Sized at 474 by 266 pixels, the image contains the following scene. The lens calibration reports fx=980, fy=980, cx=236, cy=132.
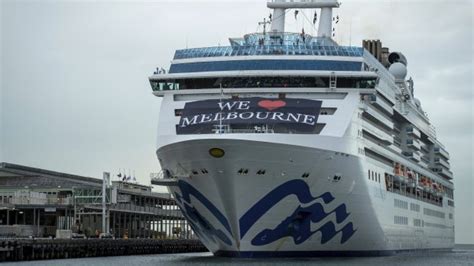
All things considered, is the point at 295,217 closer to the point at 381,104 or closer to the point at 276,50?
the point at 276,50

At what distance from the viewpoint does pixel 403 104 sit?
68.4 meters

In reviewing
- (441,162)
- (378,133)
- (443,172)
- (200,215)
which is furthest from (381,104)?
(443,172)

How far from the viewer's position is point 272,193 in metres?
47.1

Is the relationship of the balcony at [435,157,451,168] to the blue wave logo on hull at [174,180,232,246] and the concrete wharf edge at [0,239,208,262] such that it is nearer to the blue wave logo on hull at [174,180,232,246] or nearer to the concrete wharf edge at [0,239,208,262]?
the concrete wharf edge at [0,239,208,262]

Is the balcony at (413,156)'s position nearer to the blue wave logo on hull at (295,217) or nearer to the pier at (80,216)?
the blue wave logo on hull at (295,217)

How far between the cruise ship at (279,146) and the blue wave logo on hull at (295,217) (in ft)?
0.16

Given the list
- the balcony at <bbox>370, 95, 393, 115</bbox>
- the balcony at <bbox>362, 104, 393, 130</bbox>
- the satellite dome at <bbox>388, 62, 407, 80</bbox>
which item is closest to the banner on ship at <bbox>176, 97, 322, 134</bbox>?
the balcony at <bbox>362, 104, 393, 130</bbox>

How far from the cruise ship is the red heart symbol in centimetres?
6

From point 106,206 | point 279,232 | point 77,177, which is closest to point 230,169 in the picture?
point 279,232

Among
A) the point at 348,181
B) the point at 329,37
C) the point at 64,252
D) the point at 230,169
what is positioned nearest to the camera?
the point at 230,169

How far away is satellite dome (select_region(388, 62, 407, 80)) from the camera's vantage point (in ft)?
251

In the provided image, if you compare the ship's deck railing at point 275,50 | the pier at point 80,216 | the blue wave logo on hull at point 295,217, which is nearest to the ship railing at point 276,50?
the ship's deck railing at point 275,50

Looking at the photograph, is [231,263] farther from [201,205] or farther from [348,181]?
[348,181]

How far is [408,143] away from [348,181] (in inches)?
831
